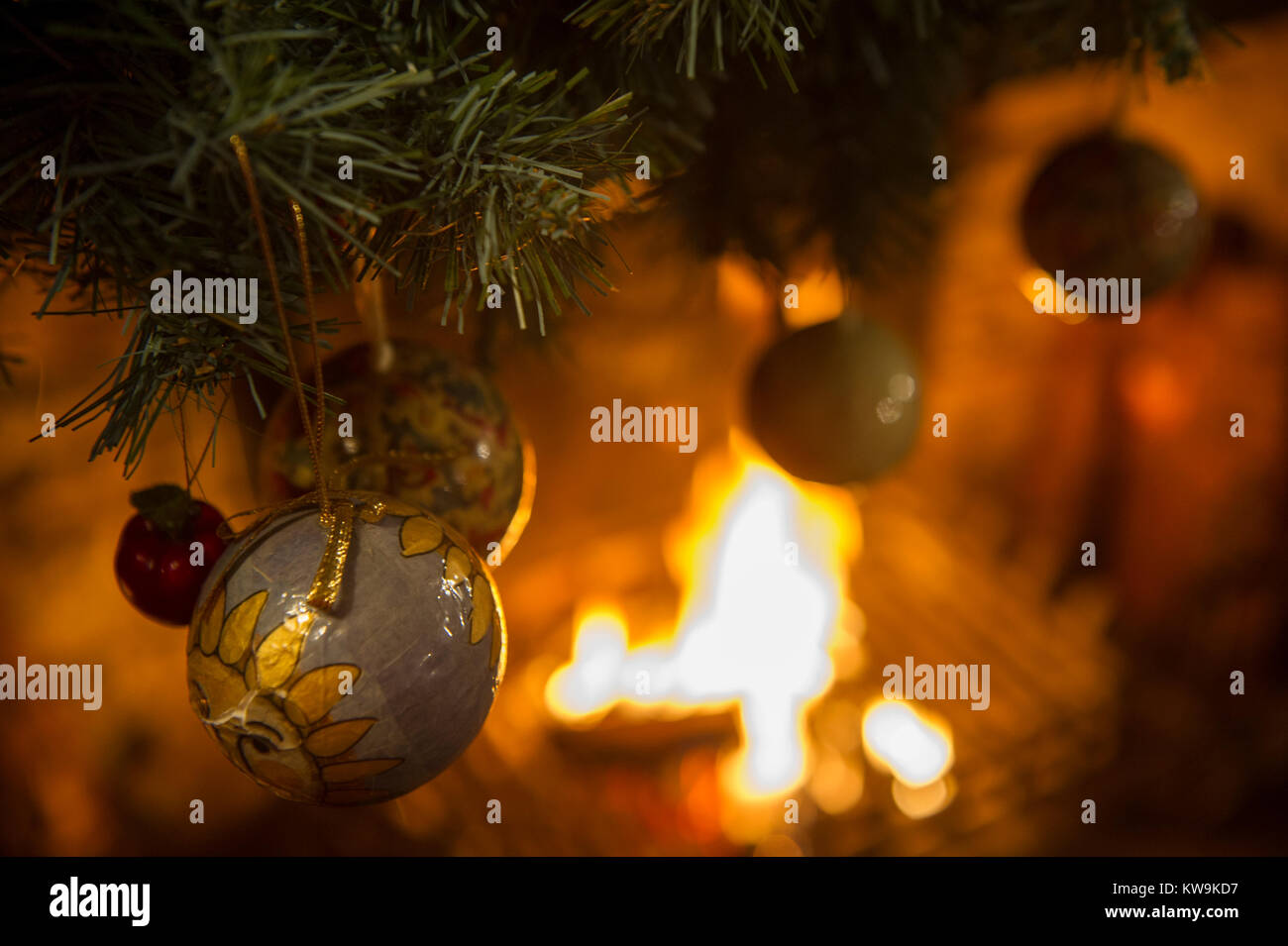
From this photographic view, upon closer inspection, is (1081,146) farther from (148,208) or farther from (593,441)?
(593,441)

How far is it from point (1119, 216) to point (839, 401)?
11.6 inches

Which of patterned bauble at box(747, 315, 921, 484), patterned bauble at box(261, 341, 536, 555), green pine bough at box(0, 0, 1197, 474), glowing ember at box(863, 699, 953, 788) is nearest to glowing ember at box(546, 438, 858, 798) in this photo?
glowing ember at box(863, 699, 953, 788)

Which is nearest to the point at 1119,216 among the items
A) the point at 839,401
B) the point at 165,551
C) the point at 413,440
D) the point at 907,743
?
the point at 839,401

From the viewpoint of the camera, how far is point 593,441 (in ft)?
5.37

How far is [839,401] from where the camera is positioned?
744mm

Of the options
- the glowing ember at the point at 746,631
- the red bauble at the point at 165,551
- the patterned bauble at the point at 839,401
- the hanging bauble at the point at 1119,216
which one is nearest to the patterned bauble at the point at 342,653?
the red bauble at the point at 165,551

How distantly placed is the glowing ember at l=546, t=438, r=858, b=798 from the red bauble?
103cm

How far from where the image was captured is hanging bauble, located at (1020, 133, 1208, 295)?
0.72m

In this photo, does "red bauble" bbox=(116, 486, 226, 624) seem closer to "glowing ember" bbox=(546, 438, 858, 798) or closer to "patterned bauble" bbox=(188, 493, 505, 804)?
"patterned bauble" bbox=(188, 493, 505, 804)

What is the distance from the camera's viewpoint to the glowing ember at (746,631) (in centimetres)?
149

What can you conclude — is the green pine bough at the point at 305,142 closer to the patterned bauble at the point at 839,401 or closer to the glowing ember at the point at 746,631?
the patterned bauble at the point at 839,401

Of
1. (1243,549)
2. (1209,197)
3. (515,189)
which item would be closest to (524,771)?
(515,189)

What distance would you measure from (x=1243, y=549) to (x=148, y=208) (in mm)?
1887

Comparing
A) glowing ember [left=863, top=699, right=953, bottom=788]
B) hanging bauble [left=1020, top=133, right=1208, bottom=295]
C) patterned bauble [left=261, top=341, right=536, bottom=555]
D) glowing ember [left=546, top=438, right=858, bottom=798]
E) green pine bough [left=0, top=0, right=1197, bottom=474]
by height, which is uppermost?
hanging bauble [left=1020, top=133, right=1208, bottom=295]
